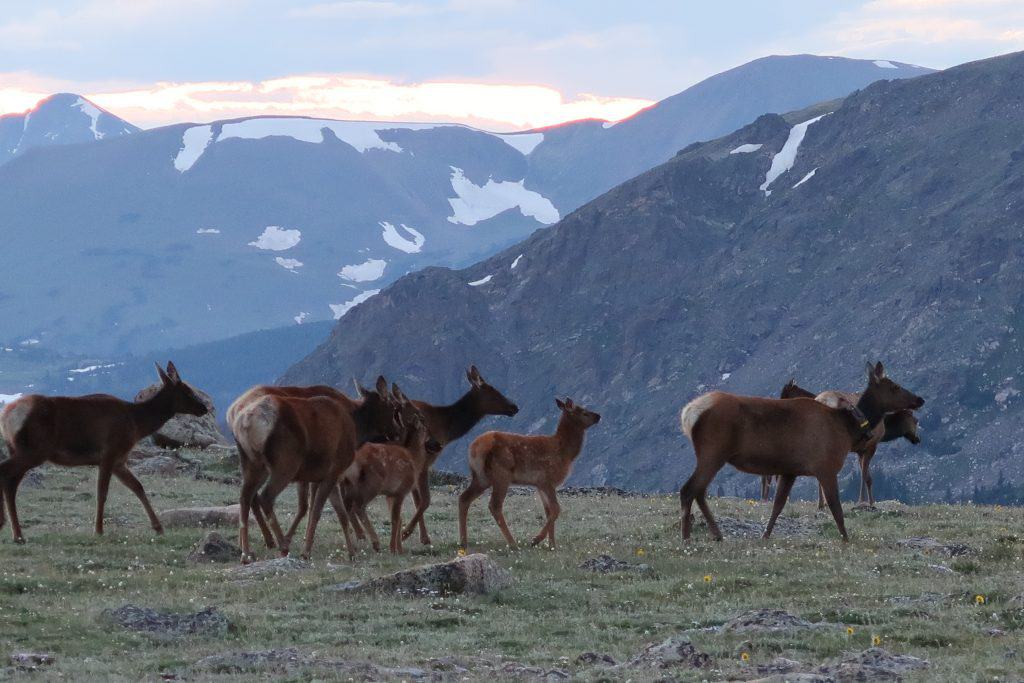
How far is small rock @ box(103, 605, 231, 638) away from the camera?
15.2 meters

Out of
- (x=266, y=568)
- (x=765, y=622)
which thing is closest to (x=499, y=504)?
→ (x=266, y=568)

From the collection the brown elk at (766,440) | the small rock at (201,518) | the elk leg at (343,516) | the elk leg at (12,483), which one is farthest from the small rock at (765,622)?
the elk leg at (12,483)

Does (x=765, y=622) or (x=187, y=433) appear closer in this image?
(x=765, y=622)

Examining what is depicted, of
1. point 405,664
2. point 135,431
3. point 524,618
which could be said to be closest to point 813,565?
point 524,618

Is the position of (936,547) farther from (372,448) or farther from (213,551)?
(213,551)

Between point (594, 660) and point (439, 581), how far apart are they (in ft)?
14.1

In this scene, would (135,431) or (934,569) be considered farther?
(135,431)

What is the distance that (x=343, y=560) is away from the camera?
20.8 metres

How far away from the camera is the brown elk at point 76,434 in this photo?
23.0 meters

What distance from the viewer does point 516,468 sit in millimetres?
22562

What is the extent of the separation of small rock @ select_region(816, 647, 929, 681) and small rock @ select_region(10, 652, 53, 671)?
296 inches

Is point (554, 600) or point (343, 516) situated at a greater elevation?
point (343, 516)

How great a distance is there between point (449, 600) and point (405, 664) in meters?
3.53

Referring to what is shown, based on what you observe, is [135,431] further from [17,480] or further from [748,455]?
[748,455]
